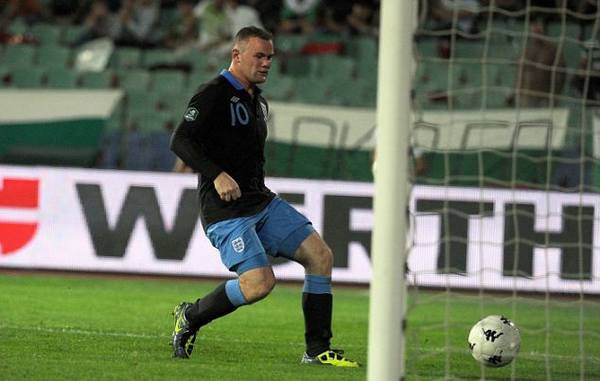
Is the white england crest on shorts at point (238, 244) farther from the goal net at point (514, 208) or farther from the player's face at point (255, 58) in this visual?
the goal net at point (514, 208)

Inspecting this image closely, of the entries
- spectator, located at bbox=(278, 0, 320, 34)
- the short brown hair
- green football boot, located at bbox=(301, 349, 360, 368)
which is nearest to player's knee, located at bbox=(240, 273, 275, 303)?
green football boot, located at bbox=(301, 349, 360, 368)

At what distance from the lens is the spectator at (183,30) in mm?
19688

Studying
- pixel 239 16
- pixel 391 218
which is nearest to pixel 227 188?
pixel 391 218

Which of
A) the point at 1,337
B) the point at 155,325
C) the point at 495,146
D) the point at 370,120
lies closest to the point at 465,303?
the point at 495,146

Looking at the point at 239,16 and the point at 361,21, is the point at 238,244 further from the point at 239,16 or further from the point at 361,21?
the point at 361,21

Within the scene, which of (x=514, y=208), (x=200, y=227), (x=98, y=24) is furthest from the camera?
(x=98, y=24)

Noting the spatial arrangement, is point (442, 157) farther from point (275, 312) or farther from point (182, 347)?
point (182, 347)

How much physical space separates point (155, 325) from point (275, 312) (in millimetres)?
1809

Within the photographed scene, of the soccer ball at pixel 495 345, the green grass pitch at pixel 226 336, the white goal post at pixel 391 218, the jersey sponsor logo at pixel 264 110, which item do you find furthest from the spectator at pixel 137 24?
the white goal post at pixel 391 218

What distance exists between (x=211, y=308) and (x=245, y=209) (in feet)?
2.03

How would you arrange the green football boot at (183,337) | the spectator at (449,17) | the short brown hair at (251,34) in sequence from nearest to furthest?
the short brown hair at (251,34) → the green football boot at (183,337) → the spectator at (449,17)

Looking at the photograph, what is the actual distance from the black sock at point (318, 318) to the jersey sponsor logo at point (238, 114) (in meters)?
1.07

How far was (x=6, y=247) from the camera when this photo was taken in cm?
1470

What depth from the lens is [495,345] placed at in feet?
25.8
